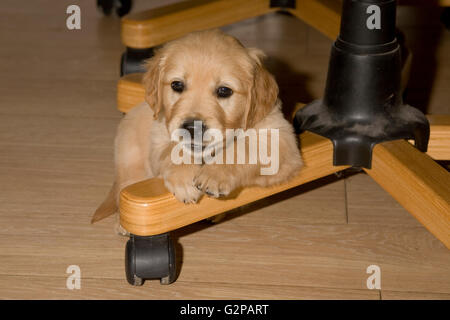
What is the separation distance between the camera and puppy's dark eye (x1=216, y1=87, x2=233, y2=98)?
1.54m

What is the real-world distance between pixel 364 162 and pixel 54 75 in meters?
1.56

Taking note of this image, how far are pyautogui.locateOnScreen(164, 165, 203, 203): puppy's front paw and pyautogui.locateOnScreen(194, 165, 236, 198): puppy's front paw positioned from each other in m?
0.02

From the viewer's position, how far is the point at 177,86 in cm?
157

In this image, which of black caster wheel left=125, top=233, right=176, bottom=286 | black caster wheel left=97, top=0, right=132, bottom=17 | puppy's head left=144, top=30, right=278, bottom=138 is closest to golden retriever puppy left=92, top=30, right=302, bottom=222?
puppy's head left=144, top=30, right=278, bottom=138

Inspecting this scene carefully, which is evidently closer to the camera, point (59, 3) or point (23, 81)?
point (23, 81)

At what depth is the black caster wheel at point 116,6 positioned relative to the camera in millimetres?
3346

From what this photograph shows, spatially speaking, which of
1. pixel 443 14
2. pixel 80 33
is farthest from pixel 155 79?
pixel 443 14

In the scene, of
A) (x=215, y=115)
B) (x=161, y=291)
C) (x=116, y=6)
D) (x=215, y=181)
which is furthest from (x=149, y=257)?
(x=116, y=6)

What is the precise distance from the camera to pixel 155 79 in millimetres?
1632

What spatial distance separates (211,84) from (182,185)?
27 centimetres

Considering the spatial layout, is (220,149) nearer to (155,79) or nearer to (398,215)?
(155,79)

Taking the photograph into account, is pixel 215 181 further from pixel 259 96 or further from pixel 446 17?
pixel 446 17

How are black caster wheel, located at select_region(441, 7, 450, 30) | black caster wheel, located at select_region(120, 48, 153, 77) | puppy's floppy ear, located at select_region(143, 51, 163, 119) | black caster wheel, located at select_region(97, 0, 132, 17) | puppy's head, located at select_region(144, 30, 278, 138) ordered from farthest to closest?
black caster wheel, located at select_region(97, 0, 132, 17) < black caster wheel, located at select_region(441, 7, 450, 30) < black caster wheel, located at select_region(120, 48, 153, 77) < puppy's floppy ear, located at select_region(143, 51, 163, 119) < puppy's head, located at select_region(144, 30, 278, 138)

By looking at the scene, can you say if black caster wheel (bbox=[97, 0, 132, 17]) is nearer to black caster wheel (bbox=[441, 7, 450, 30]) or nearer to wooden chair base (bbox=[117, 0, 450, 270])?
wooden chair base (bbox=[117, 0, 450, 270])
